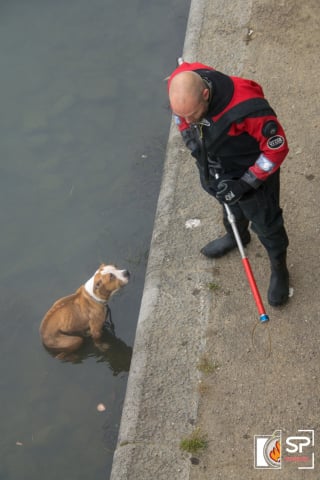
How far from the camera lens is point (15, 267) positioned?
6656 millimetres

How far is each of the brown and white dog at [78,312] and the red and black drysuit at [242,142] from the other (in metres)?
Answer: 1.72

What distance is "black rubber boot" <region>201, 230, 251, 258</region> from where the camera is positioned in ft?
17.2

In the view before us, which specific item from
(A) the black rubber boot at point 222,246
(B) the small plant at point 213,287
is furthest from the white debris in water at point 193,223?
(B) the small plant at point 213,287

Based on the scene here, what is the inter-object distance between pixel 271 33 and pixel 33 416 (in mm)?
4951

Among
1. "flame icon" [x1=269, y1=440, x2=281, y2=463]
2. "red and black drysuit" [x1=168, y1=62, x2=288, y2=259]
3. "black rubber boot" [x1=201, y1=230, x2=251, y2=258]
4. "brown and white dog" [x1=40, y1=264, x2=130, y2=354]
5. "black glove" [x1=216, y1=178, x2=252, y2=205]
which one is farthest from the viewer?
"brown and white dog" [x1=40, y1=264, x2=130, y2=354]

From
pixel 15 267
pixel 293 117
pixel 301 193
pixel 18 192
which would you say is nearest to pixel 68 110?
pixel 18 192

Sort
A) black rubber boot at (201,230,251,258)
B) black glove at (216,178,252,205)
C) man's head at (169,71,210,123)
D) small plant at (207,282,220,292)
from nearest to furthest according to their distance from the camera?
man's head at (169,71,210,123) < black glove at (216,178,252,205) < small plant at (207,282,220,292) < black rubber boot at (201,230,251,258)

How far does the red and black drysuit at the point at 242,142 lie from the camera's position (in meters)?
3.76

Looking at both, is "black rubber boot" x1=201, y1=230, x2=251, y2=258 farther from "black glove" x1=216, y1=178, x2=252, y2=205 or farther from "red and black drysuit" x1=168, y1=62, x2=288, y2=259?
"black glove" x1=216, y1=178, x2=252, y2=205

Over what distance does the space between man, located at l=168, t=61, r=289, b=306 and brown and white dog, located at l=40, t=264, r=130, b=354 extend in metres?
1.72

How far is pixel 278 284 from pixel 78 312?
2.04m

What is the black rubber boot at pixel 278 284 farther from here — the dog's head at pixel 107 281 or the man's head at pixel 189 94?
the man's head at pixel 189 94

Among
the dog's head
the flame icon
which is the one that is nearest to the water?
the dog's head

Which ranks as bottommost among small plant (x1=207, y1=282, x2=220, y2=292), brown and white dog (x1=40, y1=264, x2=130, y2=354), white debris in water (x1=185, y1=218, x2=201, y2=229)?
brown and white dog (x1=40, y1=264, x2=130, y2=354)
